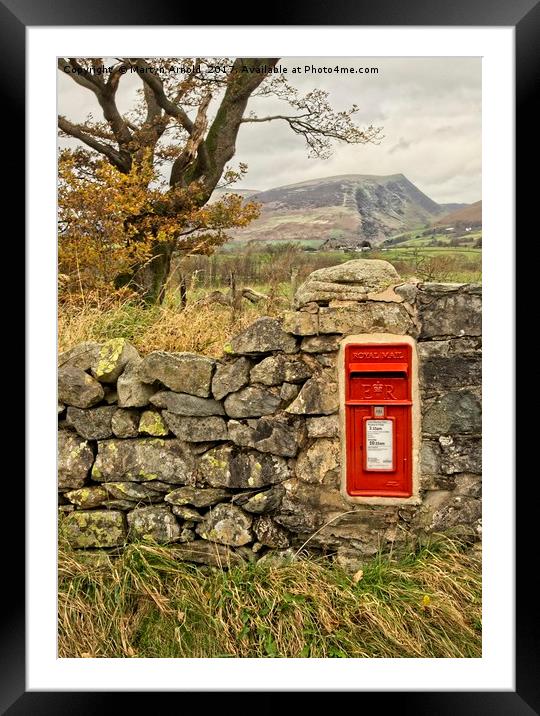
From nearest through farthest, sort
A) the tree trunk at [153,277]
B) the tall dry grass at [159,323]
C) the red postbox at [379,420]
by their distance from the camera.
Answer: the red postbox at [379,420] → the tall dry grass at [159,323] → the tree trunk at [153,277]

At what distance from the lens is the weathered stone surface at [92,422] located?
299cm

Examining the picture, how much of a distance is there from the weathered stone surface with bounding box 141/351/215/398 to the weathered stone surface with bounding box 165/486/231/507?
0.51m

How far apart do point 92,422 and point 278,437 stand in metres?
1.04

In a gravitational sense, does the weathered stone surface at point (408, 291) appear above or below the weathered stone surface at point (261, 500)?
above

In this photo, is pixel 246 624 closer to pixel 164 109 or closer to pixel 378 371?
pixel 378 371

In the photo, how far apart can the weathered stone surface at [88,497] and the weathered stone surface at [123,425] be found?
328mm

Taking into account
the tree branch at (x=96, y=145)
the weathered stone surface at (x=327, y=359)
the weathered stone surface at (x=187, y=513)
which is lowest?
the weathered stone surface at (x=187, y=513)

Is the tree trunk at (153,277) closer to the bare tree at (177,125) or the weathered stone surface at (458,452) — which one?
the bare tree at (177,125)

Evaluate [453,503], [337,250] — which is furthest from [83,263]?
[453,503]

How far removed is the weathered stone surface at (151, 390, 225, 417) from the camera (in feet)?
9.57

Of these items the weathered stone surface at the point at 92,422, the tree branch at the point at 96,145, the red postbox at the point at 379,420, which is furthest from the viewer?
the tree branch at the point at 96,145

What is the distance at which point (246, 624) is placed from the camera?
270 centimetres

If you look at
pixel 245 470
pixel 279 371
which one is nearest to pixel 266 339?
pixel 279 371

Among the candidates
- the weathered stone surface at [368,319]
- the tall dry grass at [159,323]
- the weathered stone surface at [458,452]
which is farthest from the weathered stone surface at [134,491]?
the weathered stone surface at [458,452]
